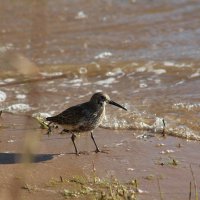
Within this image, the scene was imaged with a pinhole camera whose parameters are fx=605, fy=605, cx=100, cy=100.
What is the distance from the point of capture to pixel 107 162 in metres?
6.12

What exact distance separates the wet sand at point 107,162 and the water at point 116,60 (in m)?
0.43

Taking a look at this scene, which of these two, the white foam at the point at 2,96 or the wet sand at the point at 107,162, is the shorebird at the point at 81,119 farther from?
the white foam at the point at 2,96

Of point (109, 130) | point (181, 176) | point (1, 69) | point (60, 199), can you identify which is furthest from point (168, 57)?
point (60, 199)

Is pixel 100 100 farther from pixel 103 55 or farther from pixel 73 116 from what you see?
pixel 103 55

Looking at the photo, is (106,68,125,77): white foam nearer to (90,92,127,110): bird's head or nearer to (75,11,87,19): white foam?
(90,92,127,110): bird's head

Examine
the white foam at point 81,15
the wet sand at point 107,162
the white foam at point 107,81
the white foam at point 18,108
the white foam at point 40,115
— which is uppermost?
the white foam at point 81,15

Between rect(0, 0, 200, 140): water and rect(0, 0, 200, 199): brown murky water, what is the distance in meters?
0.02

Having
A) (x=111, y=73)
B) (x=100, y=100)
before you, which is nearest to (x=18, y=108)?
(x=100, y=100)

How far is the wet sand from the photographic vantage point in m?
5.30

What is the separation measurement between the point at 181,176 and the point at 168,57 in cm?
556

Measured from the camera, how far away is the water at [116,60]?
8.01 meters

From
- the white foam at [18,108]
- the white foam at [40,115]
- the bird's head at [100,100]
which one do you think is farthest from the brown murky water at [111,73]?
the bird's head at [100,100]

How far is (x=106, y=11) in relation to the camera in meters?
15.4

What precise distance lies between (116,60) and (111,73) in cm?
90
